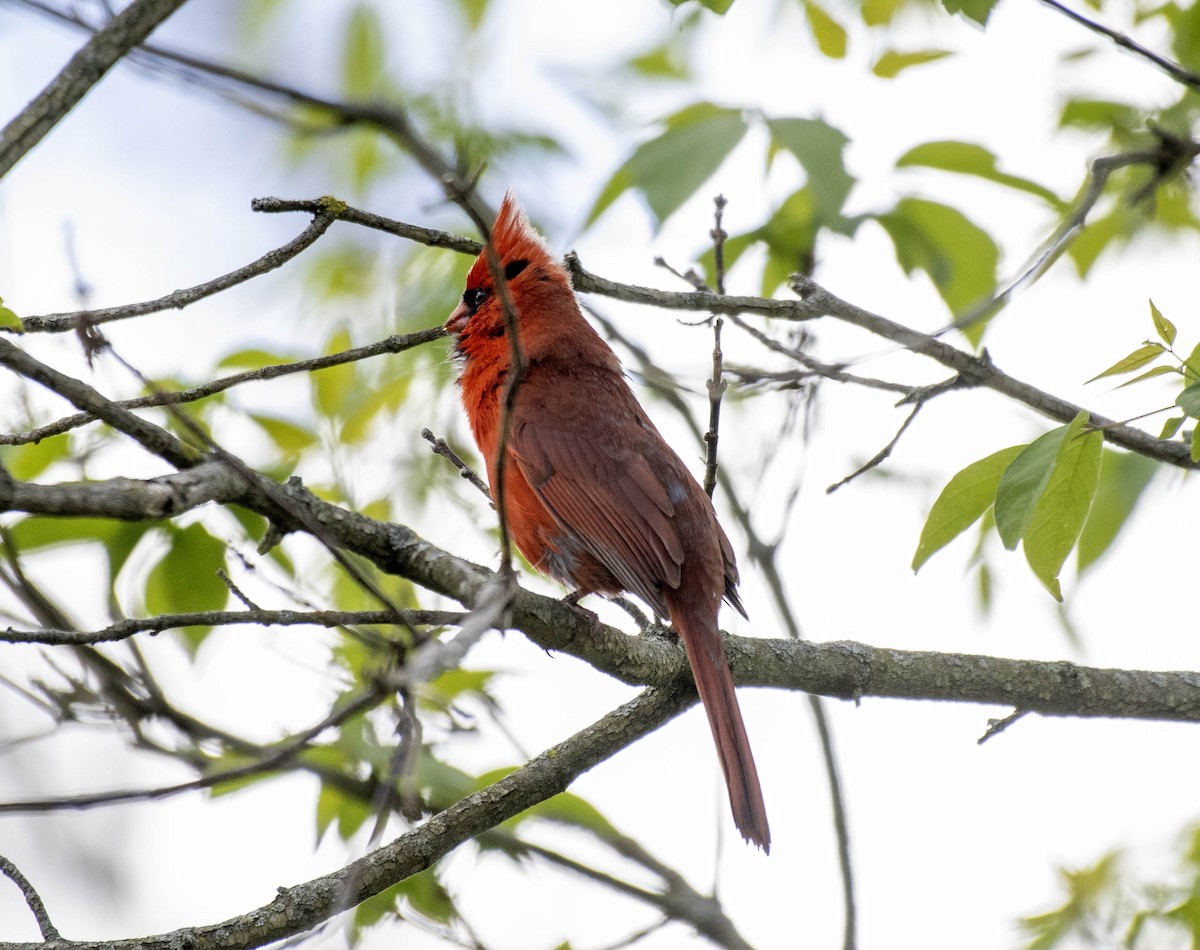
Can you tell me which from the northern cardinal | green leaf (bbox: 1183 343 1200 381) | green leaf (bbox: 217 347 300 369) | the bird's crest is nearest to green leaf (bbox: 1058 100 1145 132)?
Answer: the northern cardinal

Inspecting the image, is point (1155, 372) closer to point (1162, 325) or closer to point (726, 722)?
point (1162, 325)

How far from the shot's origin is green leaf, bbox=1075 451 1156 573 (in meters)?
3.53

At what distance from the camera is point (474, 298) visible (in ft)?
15.9

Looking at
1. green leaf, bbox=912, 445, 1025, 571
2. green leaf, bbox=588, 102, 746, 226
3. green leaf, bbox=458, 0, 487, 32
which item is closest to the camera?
green leaf, bbox=912, 445, 1025, 571

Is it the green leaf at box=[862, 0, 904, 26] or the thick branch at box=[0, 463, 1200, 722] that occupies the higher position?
the green leaf at box=[862, 0, 904, 26]

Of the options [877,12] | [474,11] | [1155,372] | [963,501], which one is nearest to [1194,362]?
[1155,372]

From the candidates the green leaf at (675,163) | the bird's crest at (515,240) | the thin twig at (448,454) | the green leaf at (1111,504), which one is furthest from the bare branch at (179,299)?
the bird's crest at (515,240)

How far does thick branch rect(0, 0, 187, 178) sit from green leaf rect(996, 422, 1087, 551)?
167cm

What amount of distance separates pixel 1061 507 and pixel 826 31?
1969 mm

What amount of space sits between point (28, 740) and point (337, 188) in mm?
2735

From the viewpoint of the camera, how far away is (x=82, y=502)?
5.73 ft

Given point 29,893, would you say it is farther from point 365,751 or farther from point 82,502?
point 82,502

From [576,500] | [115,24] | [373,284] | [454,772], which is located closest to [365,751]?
[454,772]

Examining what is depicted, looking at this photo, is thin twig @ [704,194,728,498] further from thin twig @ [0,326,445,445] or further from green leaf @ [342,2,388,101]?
green leaf @ [342,2,388,101]
